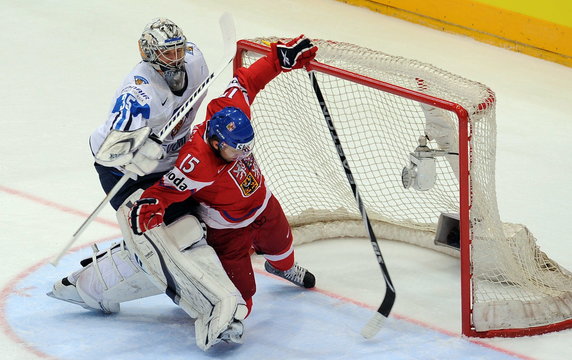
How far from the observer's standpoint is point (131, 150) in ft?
10.8

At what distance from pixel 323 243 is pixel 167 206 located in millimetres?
1164

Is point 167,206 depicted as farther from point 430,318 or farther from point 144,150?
point 430,318

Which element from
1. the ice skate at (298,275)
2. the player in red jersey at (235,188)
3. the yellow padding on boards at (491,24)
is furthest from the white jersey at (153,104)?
the yellow padding on boards at (491,24)

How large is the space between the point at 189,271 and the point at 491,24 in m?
3.99

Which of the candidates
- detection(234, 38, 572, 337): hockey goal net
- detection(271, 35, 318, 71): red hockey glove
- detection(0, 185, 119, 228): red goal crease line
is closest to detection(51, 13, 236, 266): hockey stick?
detection(271, 35, 318, 71): red hockey glove

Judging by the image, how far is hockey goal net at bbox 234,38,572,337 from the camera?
360 cm

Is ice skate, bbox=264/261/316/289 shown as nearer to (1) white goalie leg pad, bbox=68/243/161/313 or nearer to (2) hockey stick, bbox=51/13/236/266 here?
(1) white goalie leg pad, bbox=68/243/161/313

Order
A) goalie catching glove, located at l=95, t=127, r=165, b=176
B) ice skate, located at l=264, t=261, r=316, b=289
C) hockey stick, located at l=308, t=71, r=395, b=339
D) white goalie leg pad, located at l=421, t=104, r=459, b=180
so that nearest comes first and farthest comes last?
goalie catching glove, located at l=95, t=127, r=165, b=176 → hockey stick, located at l=308, t=71, r=395, b=339 → white goalie leg pad, located at l=421, t=104, r=459, b=180 → ice skate, located at l=264, t=261, r=316, b=289

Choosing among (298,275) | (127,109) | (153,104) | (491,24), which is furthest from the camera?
(491,24)

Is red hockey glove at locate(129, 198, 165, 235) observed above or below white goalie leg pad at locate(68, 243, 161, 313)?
above

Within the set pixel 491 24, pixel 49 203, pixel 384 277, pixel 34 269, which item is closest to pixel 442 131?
pixel 384 277

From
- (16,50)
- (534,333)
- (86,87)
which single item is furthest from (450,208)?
(16,50)

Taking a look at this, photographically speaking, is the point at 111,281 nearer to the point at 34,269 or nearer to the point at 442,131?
the point at 34,269

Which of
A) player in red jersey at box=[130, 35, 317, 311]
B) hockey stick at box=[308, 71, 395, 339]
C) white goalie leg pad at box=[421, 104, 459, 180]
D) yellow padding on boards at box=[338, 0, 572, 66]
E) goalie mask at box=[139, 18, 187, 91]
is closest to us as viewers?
player in red jersey at box=[130, 35, 317, 311]
